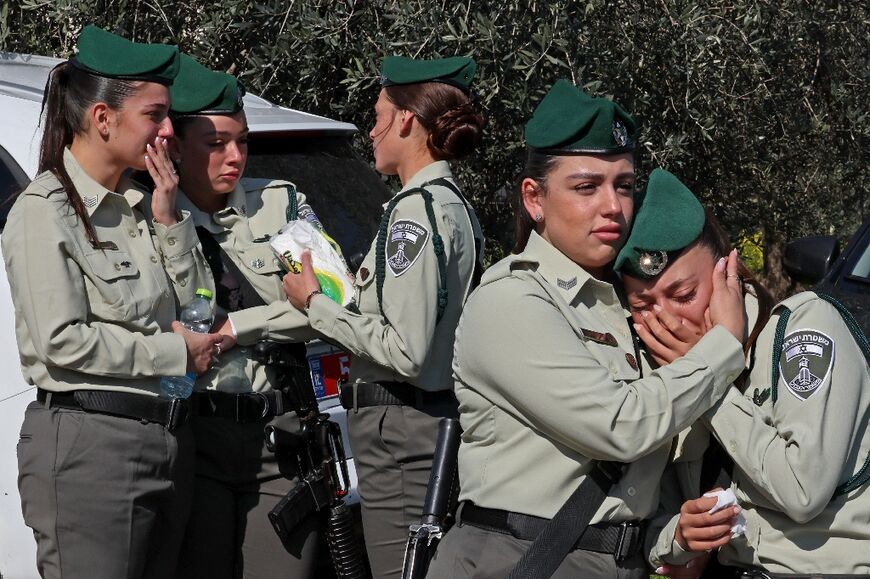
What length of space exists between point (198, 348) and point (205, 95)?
2.77 feet

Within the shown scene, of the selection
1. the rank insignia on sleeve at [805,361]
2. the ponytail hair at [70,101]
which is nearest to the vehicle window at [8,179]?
the ponytail hair at [70,101]

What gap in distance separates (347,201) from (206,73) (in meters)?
0.77

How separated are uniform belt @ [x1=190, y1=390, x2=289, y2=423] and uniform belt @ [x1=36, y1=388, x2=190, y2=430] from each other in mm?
252

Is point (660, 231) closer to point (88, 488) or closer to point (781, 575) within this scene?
point (781, 575)

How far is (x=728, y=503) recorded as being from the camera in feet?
8.83

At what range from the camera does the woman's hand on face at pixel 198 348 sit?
3.61 m

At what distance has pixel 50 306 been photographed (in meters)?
3.35

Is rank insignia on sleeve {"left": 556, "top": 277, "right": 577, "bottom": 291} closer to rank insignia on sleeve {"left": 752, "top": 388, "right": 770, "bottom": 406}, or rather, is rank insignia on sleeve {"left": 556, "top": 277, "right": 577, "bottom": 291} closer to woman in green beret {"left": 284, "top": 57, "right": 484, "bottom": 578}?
rank insignia on sleeve {"left": 752, "top": 388, "right": 770, "bottom": 406}

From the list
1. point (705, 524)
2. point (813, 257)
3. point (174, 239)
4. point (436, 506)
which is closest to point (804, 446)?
point (705, 524)

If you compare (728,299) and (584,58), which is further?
(584,58)

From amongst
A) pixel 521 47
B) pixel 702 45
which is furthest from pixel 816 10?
pixel 521 47

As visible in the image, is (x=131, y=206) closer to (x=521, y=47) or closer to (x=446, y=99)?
(x=446, y=99)

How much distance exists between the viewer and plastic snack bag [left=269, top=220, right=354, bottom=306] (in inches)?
153

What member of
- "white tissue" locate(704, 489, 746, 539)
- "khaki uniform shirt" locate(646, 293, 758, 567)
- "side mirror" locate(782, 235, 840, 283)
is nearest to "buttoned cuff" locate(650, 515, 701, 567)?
"khaki uniform shirt" locate(646, 293, 758, 567)
